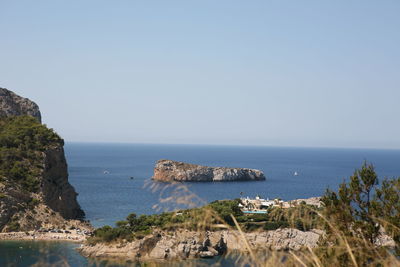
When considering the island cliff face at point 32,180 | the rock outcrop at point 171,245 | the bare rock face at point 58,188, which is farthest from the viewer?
the bare rock face at point 58,188

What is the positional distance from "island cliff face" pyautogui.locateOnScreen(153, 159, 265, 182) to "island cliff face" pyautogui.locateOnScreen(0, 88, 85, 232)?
42.4 metres

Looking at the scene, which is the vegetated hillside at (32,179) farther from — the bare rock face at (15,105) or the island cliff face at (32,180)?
the bare rock face at (15,105)

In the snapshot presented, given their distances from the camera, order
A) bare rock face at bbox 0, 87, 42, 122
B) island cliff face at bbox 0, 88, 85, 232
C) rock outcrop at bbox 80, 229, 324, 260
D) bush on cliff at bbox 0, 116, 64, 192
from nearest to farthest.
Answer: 1. rock outcrop at bbox 80, 229, 324, 260
2. island cliff face at bbox 0, 88, 85, 232
3. bush on cliff at bbox 0, 116, 64, 192
4. bare rock face at bbox 0, 87, 42, 122

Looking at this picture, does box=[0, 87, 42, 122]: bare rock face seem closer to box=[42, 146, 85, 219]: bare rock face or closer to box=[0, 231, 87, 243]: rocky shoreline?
box=[42, 146, 85, 219]: bare rock face

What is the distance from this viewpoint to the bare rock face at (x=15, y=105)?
3098 inches

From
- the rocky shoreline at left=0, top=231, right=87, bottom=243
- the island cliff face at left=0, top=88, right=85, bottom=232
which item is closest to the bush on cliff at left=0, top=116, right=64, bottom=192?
the island cliff face at left=0, top=88, right=85, bottom=232

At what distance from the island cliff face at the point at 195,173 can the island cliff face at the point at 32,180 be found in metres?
42.4

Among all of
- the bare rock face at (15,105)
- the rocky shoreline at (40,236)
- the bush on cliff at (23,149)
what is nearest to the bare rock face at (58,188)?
the bush on cliff at (23,149)

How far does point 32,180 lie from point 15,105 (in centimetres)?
3371

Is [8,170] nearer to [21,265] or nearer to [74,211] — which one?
[74,211]

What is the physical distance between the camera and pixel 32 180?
174 feet

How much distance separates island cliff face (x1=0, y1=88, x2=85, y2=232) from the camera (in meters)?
47.6

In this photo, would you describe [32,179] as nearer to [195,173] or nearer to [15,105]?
[15,105]

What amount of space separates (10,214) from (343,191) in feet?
131
